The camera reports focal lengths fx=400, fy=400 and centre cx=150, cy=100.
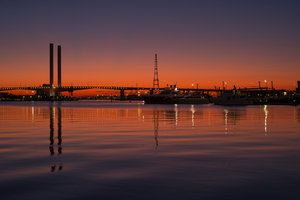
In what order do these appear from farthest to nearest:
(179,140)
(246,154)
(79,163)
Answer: (179,140)
(246,154)
(79,163)

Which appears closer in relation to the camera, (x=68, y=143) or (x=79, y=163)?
(x=79, y=163)

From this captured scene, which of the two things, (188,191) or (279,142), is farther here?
(279,142)

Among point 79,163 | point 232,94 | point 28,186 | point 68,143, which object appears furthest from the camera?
point 232,94

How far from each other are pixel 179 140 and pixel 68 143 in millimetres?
4734

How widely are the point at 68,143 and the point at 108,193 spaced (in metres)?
9.02

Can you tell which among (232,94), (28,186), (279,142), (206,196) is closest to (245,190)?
(206,196)

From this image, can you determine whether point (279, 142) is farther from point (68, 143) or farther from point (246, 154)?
point (68, 143)

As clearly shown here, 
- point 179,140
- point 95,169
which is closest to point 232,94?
point 179,140

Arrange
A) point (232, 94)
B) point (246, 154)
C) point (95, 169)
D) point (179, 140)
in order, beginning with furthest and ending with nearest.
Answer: point (232, 94)
point (179, 140)
point (246, 154)
point (95, 169)

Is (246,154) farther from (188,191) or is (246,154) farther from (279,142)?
(188,191)

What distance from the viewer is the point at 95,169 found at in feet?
33.3

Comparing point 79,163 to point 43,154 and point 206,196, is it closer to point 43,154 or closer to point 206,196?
point 43,154

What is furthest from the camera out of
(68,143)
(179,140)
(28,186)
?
(179,140)

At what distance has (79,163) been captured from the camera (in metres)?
11.1
